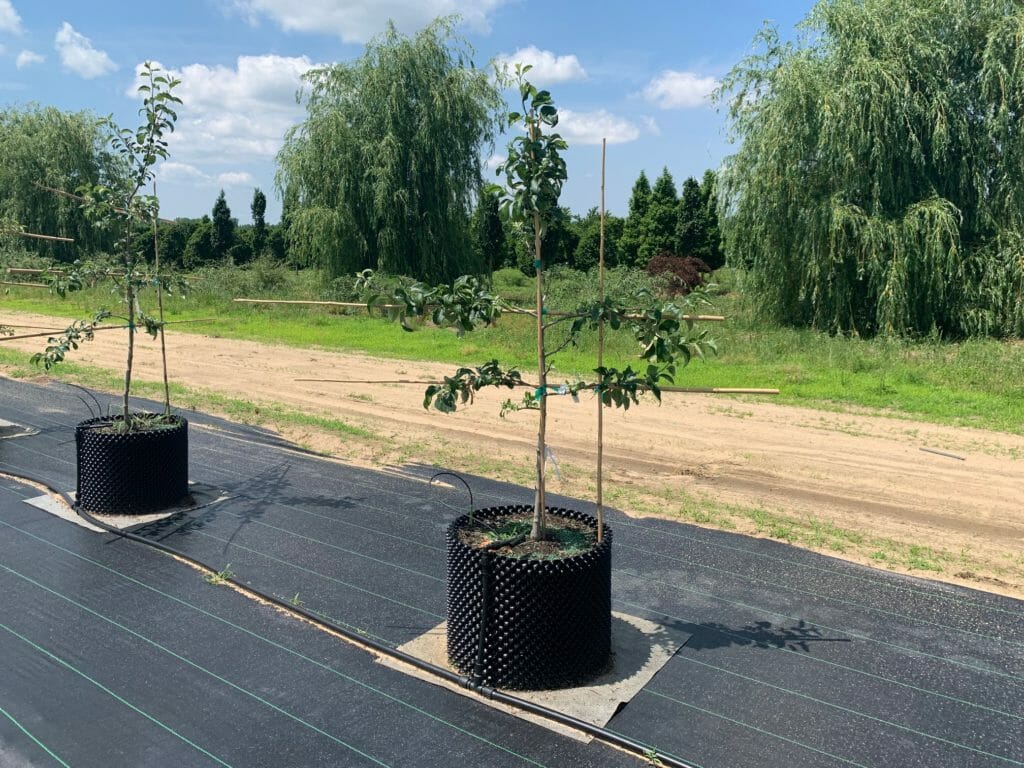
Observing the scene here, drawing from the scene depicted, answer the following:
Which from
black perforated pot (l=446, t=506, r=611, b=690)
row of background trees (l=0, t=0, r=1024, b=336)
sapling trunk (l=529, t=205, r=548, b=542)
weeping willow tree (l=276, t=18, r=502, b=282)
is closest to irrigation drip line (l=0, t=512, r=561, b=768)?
black perforated pot (l=446, t=506, r=611, b=690)

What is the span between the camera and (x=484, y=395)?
414 inches

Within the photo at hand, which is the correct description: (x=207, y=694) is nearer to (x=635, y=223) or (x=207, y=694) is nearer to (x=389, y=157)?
(x=389, y=157)

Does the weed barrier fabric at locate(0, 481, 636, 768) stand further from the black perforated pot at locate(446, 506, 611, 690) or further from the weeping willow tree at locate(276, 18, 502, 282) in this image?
the weeping willow tree at locate(276, 18, 502, 282)

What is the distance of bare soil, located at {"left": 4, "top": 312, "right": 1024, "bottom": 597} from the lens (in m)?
5.17

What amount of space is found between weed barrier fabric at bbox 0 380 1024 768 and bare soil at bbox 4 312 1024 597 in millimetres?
657

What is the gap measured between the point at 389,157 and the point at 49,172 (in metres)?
16.6

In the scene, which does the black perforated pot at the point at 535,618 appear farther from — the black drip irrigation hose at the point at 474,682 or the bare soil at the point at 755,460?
the bare soil at the point at 755,460

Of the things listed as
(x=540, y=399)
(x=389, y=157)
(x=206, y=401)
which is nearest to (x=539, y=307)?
(x=540, y=399)

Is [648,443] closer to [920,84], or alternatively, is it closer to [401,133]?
[920,84]

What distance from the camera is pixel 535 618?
9.73ft

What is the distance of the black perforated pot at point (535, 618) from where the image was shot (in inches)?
116

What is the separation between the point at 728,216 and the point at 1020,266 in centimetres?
505

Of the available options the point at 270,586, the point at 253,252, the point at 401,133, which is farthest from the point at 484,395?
the point at 253,252

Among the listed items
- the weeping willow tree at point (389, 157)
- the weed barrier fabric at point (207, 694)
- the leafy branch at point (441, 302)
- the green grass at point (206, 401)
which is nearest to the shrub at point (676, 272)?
the weeping willow tree at point (389, 157)
